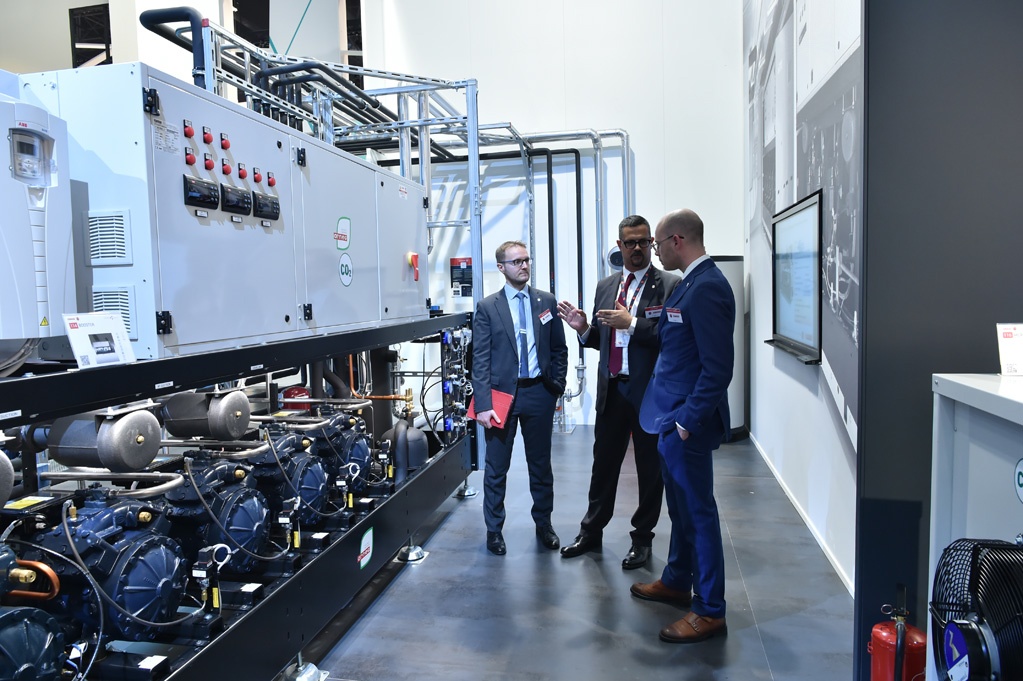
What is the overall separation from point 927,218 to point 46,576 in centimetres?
263

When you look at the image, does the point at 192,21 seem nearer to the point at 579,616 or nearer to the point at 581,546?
the point at 579,616

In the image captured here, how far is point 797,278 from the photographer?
13.4 feet

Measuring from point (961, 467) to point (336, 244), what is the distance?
2.57 meters

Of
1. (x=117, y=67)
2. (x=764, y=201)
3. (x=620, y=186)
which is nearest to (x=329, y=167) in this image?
(x=117, y=67)

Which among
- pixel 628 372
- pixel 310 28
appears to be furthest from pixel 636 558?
pixel 310 28

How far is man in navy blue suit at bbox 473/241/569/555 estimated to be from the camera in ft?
11.8

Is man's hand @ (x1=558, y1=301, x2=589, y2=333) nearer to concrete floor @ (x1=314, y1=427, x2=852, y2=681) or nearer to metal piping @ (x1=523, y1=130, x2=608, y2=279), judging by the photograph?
concrete floor @ (x1=314, y1=427, x2=852, y2=681)

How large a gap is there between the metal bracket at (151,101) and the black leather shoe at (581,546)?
2.81m

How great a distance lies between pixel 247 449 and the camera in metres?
2.79

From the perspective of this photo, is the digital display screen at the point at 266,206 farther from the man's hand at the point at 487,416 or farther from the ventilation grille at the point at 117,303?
the man's hand at the point at 487,416

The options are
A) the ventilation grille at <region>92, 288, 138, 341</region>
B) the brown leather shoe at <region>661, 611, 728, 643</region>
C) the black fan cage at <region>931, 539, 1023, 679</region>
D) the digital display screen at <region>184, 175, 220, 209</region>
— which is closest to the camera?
the black fan cage at <region>931, 539, 1023, 679</region>

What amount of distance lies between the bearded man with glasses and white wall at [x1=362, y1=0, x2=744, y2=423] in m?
3.81

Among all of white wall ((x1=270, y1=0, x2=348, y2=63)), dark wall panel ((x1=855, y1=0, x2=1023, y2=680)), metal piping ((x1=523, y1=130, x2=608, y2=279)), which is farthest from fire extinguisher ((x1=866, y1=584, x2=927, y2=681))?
white wall ((x1=270, y1=0, x2=348, y2=63))

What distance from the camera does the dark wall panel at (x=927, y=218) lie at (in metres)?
1.77
